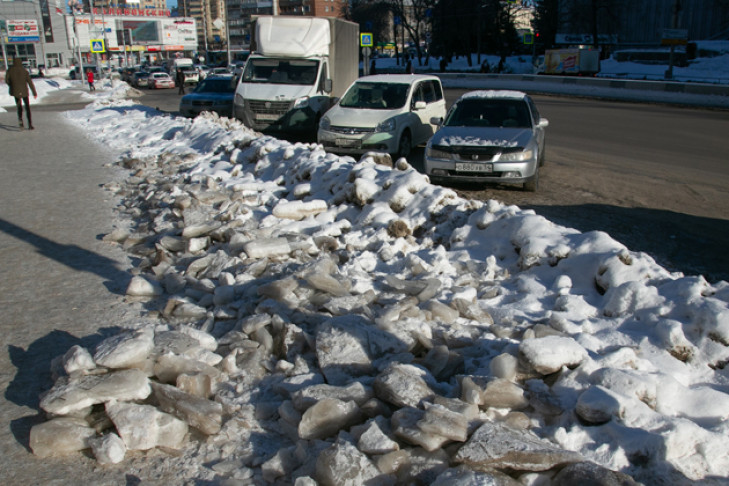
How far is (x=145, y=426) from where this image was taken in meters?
3.34

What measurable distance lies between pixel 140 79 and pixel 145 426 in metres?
54.5

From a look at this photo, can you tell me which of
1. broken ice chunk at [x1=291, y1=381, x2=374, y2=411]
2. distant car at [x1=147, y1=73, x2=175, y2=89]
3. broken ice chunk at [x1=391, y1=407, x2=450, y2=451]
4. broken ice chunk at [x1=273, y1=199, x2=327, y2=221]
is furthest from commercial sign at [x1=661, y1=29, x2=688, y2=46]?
distant car at [x1=147, y1=73, x2=175, y2=89]

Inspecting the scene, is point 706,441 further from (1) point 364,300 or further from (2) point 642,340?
(1) point 364,300

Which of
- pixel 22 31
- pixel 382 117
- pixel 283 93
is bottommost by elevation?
pixel 382 117

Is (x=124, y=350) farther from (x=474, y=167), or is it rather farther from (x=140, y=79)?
(x=140, y=79)

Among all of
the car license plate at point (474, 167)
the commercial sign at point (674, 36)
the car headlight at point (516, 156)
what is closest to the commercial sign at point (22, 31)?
the commercial sign at point (674, 36)

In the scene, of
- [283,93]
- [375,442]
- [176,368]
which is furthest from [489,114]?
[375,442]

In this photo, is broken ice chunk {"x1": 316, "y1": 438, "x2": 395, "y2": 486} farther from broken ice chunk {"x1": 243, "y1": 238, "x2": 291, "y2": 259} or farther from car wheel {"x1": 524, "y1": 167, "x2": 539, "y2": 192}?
car wheel {"x1": 524, "y1": 167, "x2": 539, "y2": 192}

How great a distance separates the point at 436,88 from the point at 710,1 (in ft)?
176

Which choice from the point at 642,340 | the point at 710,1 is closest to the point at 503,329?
the point at 642,340

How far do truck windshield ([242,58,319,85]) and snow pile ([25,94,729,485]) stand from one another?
11.1m

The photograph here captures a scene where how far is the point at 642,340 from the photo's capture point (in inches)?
163

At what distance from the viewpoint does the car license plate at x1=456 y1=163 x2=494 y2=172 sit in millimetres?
9898

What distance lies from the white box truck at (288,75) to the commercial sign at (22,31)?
81.1m
